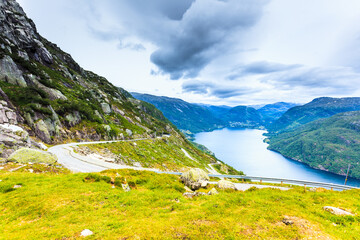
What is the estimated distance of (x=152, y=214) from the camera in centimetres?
998

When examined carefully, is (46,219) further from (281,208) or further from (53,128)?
(53,128)

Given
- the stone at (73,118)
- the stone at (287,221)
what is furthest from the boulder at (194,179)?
the stone at (73,118)

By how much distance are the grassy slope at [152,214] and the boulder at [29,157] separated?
21.2 ft

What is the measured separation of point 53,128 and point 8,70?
3351 centimetres

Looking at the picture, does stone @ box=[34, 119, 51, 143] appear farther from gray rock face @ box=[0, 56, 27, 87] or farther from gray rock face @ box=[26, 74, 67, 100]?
gray rock face @ box=[0, 56, 27, 87]

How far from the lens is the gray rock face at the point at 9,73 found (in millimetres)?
52344

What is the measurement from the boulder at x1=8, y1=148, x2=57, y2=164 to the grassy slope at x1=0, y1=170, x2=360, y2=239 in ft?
21.2

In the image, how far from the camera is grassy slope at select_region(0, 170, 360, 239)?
7.89m

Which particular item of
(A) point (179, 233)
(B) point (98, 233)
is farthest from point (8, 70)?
(A) point (179, 233)

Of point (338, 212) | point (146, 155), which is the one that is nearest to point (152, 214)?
point (338, 212)

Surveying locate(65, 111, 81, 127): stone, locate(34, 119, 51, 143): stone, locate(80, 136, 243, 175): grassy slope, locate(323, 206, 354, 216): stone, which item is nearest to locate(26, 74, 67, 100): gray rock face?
locate(65, 111, 81, 127): stone

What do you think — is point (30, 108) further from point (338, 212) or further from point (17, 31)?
point (17, 31)

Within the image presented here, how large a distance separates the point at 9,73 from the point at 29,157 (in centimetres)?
5969

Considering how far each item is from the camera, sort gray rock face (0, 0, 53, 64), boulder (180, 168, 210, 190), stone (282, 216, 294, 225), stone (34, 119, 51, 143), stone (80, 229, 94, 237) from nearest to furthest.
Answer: stone (80, 229, 94, 237) < stone (282, 216, 294, 225) < boulder (180, 168, 210, 190) < stone (34, 119, 51, 143) < gray rock face (0, 0, 53, 64)
